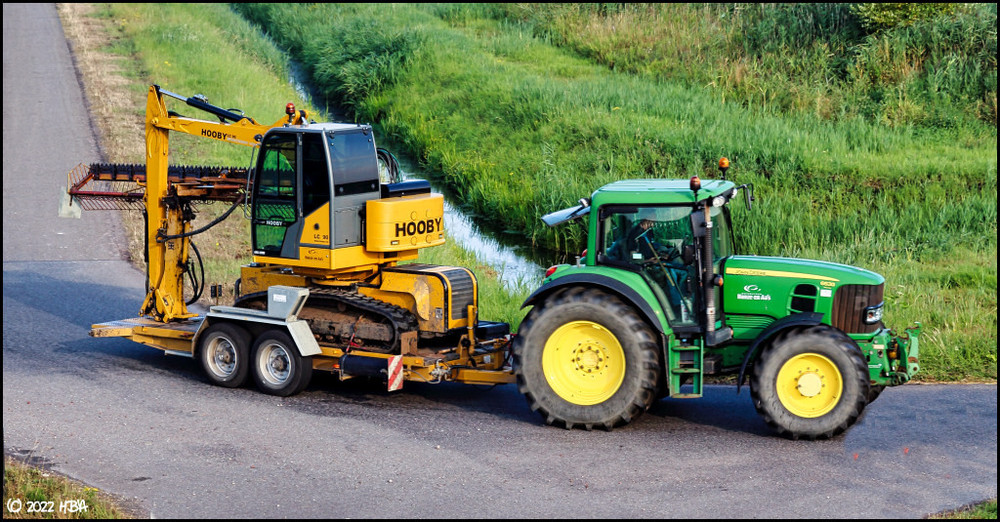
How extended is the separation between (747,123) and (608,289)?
40.4 ft

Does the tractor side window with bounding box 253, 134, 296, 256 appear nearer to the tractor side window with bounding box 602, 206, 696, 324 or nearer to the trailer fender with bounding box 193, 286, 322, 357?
the trailer fender with bounding box 193, 286, 322, 357

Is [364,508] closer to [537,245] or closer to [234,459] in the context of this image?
[234,459]

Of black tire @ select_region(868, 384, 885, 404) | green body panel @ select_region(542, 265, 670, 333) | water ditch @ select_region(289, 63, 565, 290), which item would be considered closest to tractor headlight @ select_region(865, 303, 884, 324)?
black tire @ select_region(868, 384, 885, 404)

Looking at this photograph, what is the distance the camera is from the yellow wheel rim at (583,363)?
10375 mm

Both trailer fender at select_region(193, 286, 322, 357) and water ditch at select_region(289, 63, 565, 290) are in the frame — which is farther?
water ditch at select_region(289, 63, 565, 290)

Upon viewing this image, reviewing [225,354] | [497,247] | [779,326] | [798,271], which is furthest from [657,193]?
[497,247]

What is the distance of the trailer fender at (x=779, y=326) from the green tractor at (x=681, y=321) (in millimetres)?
16

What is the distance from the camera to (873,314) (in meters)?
10.2

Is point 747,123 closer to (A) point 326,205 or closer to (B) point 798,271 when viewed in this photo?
(B) point 798,271

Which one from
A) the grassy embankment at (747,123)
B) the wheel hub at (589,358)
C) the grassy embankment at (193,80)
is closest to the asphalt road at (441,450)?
the wheel hub at (589,358)

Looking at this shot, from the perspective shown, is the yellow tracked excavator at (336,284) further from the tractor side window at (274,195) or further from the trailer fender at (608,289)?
the trailer fender at (608,289)

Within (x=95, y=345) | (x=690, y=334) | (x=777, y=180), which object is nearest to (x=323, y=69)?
(x=777, y=180)

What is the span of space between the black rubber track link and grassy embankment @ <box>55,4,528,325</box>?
271 centimetres

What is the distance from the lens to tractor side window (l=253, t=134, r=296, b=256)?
1150 centimetres
